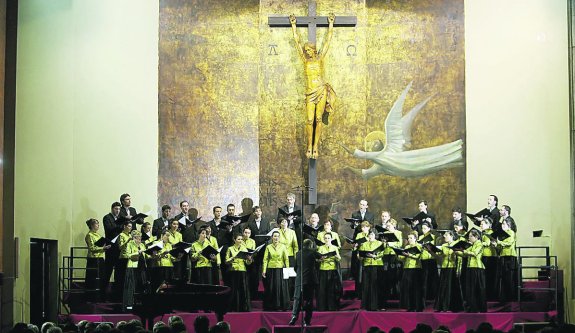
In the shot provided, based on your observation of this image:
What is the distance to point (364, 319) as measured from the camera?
12.4 metres

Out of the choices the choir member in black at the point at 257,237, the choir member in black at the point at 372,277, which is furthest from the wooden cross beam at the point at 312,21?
the choir member in black at the point at 372,277

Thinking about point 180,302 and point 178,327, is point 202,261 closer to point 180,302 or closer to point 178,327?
point 180,302

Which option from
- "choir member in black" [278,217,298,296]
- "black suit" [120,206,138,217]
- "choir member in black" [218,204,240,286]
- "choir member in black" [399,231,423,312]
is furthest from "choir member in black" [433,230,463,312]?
A: "black suit" [120,206,138,217]

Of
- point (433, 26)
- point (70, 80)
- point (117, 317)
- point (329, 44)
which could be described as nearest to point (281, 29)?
point (329, 44)

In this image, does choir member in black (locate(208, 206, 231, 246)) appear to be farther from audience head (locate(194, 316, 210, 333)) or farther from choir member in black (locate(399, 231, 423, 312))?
audience head (locate(194, 316, 210, 333))

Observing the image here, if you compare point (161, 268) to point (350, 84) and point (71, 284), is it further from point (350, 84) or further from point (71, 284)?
point (350, 84)

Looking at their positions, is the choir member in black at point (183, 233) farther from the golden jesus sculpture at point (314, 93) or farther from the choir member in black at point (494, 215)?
the choir member in black at point (494, 215)

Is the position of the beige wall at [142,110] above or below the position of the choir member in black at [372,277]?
above

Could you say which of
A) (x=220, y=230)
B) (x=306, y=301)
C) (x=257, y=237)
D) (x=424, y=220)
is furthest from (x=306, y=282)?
(x=424, y=220)

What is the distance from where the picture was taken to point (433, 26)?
51.5 feet

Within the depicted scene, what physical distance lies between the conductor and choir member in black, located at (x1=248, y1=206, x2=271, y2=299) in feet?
4.56

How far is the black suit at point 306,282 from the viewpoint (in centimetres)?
1209

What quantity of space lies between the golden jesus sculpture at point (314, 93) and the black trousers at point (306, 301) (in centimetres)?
361

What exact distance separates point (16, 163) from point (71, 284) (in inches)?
82.2
